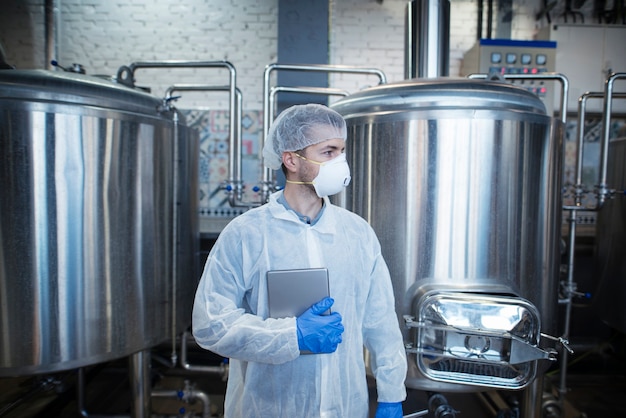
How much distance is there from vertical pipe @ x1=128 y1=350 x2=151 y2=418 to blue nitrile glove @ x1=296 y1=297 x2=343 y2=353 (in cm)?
120

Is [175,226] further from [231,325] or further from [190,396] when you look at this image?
[231,325]

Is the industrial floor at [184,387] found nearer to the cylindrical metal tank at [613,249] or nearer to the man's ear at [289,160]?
the cylindrical metal tank at [613,249]

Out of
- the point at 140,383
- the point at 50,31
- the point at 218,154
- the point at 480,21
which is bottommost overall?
the point at 140,383

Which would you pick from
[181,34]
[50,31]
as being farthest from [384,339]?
[50,31]

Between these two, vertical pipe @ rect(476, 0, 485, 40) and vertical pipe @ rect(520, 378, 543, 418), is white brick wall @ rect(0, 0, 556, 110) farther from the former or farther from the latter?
vertical pipe @ rect(520, 378, 543, 418)

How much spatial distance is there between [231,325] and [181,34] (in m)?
3.05

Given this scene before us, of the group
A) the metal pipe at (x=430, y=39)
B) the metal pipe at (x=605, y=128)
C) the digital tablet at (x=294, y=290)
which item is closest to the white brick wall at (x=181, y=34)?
the metal pipe at (x=430, y=39)

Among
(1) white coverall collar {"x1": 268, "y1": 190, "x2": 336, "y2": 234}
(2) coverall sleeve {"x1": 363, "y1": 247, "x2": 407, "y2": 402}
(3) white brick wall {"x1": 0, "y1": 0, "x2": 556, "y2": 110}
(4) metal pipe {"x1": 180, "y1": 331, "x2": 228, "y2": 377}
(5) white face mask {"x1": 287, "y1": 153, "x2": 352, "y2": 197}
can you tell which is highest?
(3) white brick wall {"x1": 0, "y1": 0, "x2": 556, "y2": 110}

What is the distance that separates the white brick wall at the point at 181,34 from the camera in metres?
3.49

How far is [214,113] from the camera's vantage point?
136 inches

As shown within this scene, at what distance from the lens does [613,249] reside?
2594 millimetres

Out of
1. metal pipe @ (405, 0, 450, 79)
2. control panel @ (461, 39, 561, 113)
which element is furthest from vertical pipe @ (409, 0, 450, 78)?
control panel @ (461, 39, 561, 113)

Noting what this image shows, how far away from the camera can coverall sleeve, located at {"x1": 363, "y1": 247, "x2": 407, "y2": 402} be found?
1229mm

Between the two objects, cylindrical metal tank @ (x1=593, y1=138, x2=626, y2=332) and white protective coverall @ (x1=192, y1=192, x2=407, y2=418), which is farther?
cylindrical metal tank @ (x1=593, y1=138, x2=626, y2=332)
